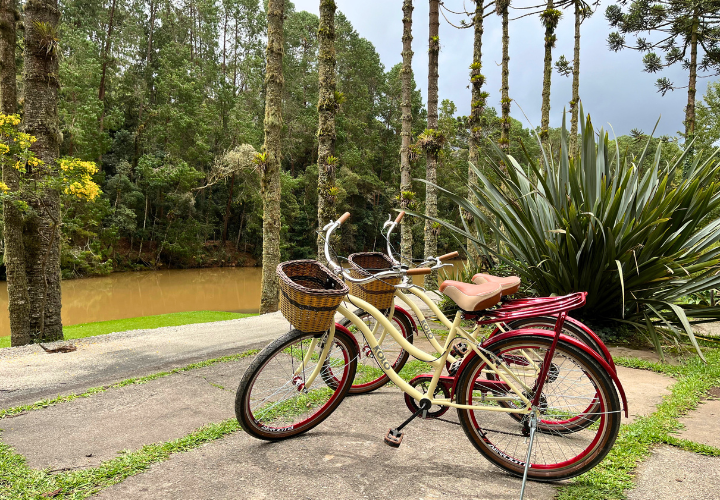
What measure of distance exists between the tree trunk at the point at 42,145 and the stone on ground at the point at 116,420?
4313 millimetres

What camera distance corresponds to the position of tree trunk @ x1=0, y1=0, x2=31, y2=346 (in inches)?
255

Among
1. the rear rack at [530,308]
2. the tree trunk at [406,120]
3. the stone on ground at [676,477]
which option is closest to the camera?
the stone on ground at [676,477]

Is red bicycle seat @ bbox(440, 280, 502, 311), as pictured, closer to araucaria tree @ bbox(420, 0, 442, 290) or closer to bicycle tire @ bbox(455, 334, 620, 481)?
bicycle tire @ bbox(455, 334, 620, 481)

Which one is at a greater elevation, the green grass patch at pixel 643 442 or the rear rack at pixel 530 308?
the rear rack at pixel 530 308

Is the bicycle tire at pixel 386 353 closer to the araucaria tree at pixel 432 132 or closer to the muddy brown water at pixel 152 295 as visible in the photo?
the araucaria tree at pixel 432 132

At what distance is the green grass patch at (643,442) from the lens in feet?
6.62

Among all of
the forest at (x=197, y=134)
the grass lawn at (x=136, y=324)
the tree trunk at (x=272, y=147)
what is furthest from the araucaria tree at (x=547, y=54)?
the grass lawn at (x=136, y=324)

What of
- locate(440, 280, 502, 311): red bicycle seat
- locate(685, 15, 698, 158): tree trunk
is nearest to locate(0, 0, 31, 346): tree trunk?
locate(440, 280, 502, 311): red bicycle seat

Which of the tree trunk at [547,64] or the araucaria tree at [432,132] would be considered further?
the tree trunk at [547,64]

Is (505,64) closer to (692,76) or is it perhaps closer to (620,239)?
(692,76)

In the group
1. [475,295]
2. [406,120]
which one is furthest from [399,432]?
[406,120]

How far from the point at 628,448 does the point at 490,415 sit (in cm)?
75

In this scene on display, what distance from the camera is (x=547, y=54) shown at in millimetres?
14586

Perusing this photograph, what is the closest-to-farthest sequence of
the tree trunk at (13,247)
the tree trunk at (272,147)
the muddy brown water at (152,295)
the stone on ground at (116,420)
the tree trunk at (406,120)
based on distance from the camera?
1. the stone on ground at (116,420)
2. the tree trunk at (13,247)
3. the tree trunk at (272,147)
4. the tree trunk at (406,120)
5. the muddy brown water at (152,295)
